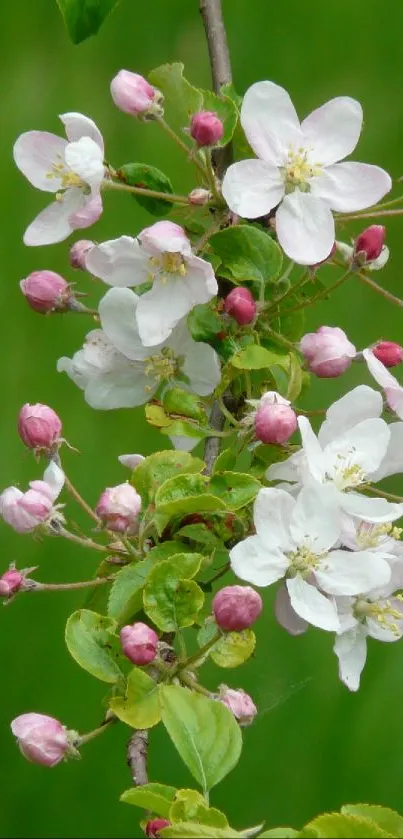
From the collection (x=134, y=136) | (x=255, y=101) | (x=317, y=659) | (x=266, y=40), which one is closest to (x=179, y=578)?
(x=255, y=101)

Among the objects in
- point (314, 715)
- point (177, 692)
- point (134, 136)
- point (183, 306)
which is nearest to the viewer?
point (177, 692)

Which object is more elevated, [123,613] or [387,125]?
[123,613]

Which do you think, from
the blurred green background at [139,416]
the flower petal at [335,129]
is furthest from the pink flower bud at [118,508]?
the blurred green background at [139,416]

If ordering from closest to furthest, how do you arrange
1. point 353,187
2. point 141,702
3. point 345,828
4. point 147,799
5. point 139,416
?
point 345,828, point 147,799, point 141,702, point 353,187, point 139,416

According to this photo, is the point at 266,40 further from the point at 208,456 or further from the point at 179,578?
the point at 179,578

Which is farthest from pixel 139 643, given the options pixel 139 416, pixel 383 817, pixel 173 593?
pixel 139 416

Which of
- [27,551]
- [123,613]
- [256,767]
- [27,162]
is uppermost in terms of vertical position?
[27,162]

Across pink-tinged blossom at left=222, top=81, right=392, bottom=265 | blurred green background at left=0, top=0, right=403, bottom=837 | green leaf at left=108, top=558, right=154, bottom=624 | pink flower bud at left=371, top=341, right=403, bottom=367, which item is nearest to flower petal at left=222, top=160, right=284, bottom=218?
pink-tinged blossom at left=222, top=81, right=392, bottom=265

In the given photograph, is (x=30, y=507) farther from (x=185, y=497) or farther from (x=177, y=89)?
(x=177, y=89)
